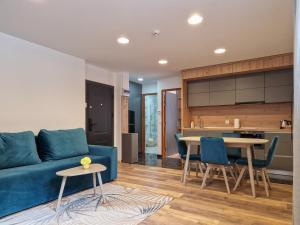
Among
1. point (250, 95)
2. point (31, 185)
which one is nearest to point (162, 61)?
point (250, 95)

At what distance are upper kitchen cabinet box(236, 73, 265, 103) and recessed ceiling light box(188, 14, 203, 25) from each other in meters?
2.53

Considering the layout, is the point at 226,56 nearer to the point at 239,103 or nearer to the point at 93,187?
the point at 239,103

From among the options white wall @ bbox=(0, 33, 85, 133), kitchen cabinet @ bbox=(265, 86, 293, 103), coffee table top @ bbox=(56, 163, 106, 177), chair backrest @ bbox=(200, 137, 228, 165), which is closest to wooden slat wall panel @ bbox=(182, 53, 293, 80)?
kitchen cabinet @ bbox=(265, 86, 293, 103)

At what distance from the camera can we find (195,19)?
8.76ft

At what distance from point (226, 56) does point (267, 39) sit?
905 millimetres

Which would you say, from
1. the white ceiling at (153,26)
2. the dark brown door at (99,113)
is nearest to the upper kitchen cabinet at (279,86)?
the white ceiling at (153,26)

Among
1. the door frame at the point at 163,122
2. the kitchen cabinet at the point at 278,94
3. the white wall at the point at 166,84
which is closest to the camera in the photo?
the kitchen cabinet at the point at 278,94

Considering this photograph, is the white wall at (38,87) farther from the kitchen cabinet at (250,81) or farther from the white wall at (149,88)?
the kitchen cabinet at (250,81)

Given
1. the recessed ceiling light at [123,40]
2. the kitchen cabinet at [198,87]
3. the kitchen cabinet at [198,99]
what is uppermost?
the recessed ceiling light at [123,40]

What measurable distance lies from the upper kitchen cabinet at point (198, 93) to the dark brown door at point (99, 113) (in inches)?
81.5

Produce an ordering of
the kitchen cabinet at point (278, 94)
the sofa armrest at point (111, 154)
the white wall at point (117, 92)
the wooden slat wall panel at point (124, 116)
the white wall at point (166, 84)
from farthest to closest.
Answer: the white wall at point (166, 84) < the wooden slat wall panel at point (124, 116) < the white wall at point (117, 92) < the kitchen cabinet at point (278, 94) < the sofa armrest at point (111, 154)

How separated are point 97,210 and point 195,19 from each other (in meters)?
2.64

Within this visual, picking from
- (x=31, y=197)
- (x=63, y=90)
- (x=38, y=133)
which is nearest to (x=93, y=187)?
(x=31, y=197)

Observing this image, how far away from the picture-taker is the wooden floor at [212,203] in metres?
2.30
